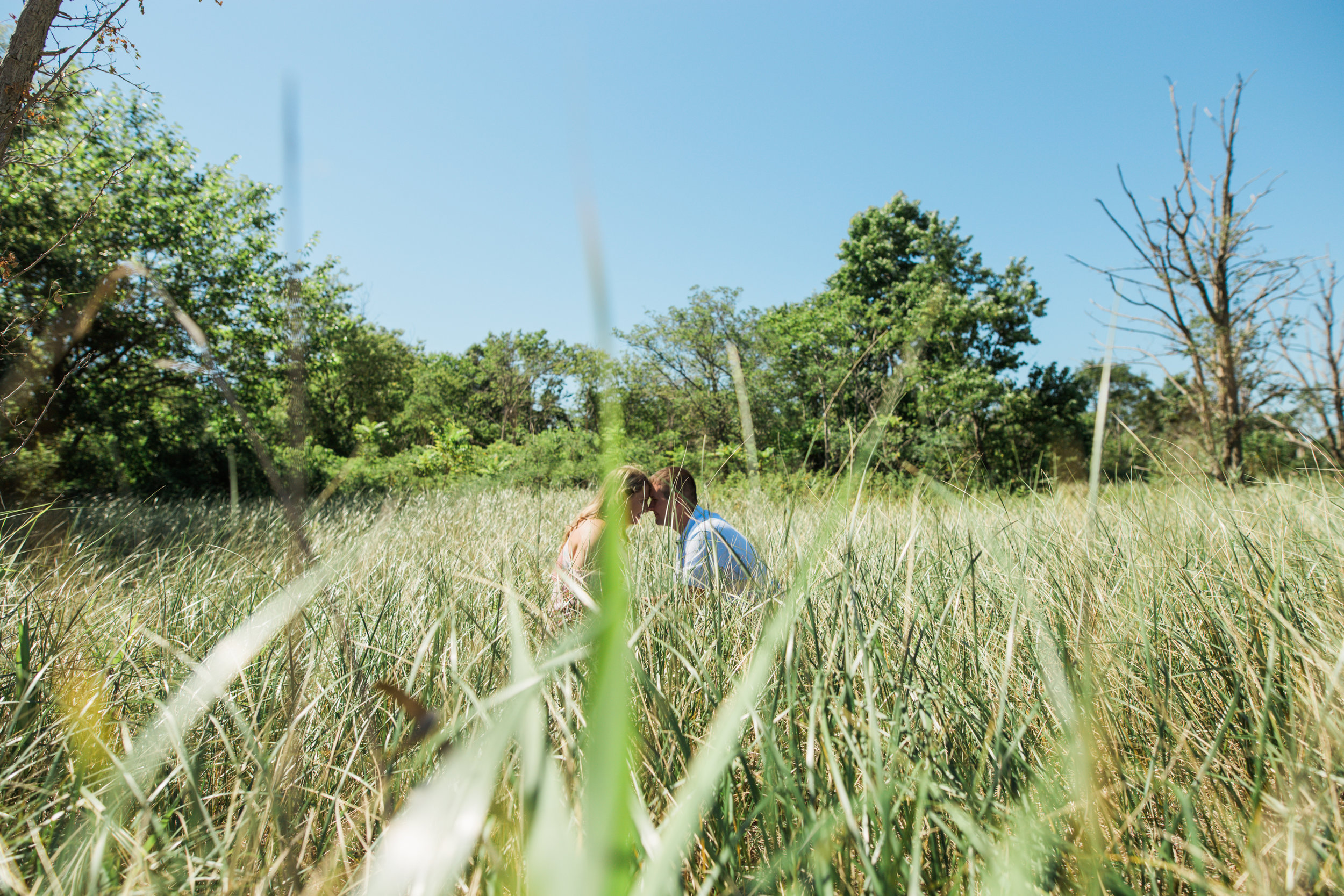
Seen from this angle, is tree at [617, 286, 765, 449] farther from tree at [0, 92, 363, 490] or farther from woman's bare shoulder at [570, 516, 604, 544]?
woman's bare shoulder at [570, 516, 604, 544]

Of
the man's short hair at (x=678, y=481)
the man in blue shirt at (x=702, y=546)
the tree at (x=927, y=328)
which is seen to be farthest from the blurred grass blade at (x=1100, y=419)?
the tree at (x=927, y=328)

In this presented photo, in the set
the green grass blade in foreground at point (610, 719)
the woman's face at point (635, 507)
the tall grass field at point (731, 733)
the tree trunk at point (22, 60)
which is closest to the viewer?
the green grass blade in foreground at point (610, 719)

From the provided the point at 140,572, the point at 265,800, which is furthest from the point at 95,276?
the point at 265,800

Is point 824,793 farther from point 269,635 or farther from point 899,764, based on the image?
point 269,635

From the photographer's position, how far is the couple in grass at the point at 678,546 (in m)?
1.41

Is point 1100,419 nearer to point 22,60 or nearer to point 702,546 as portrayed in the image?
point 702,546

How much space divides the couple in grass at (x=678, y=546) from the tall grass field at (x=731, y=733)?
82 mm

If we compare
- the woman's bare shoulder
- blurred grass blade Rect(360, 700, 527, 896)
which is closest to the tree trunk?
the woman's bare shoulder

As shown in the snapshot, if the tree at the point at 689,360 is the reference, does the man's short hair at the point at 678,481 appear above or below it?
below

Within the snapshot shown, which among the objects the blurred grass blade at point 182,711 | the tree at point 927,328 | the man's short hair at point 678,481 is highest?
the tree at point 927,328

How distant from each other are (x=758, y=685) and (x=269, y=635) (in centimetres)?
124

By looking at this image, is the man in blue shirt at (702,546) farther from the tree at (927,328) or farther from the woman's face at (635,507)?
the tree at (927,328)

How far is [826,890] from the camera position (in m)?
0.69

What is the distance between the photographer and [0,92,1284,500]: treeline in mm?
2553
